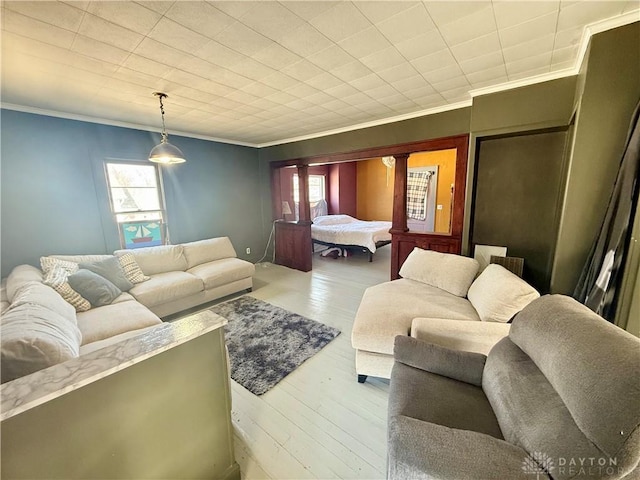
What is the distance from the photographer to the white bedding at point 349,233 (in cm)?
552

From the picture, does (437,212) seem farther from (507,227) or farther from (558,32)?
(558,32)

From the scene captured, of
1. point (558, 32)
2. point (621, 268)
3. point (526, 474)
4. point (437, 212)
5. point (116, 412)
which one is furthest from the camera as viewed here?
point (437, 212)

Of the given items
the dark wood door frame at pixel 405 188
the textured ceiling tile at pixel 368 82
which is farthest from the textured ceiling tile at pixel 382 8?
the dark wood door frame at pixel 405 188

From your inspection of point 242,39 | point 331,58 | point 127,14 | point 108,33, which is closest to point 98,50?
point 108,33

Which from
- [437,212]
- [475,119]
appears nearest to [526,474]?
[475,119]

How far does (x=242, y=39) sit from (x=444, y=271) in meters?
2.63

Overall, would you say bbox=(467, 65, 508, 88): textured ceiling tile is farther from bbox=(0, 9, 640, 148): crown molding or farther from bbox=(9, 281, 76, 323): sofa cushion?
bbox=(9, 281, 76, 323): sofa cushion

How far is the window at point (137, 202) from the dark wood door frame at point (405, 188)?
2482mm

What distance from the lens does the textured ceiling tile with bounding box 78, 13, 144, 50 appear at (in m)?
1.48

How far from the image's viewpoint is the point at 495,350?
A: 1.37 metres

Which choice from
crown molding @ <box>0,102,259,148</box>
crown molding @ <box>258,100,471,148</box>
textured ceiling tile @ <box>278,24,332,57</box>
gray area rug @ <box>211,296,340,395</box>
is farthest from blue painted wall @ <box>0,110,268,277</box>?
textured ceiling tile @ <box>278,24,332,57</box>

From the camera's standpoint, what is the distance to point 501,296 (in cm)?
186

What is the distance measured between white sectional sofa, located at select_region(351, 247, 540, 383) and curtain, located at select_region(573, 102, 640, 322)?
349mm

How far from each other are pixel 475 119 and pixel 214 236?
14.6 ft
